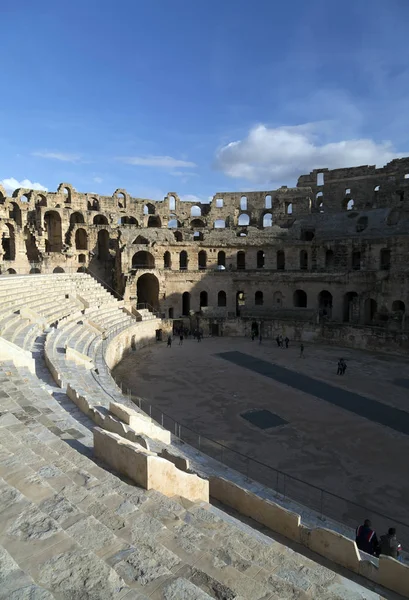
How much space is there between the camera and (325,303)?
33219 mm

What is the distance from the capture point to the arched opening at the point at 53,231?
36656mm

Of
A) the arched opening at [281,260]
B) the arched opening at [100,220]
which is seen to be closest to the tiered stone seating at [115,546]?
the arched opening at [281,260]

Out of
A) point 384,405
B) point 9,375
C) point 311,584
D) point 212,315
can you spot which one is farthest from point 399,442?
point 212,315

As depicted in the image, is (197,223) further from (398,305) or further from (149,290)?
(398,305)

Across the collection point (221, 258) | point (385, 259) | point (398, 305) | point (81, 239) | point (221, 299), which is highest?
point (81, 239)

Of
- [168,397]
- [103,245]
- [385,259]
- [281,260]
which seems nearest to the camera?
[168,397]

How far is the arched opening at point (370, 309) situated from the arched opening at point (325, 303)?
2856 mm

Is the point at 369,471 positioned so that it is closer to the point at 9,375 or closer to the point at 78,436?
the point at 78,436

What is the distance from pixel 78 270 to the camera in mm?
35688

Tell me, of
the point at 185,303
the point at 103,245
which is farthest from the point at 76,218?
the point at 185,303

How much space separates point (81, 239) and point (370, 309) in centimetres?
2575

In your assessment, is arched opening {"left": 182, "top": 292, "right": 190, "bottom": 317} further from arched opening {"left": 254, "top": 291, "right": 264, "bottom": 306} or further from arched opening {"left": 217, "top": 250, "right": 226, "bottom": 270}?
arched opening {"left": 254, "top": 291, "right": 264, "bottom": 306}

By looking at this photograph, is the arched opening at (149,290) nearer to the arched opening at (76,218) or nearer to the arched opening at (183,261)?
the arched opening at (183,261)

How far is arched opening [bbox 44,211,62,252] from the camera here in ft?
120
